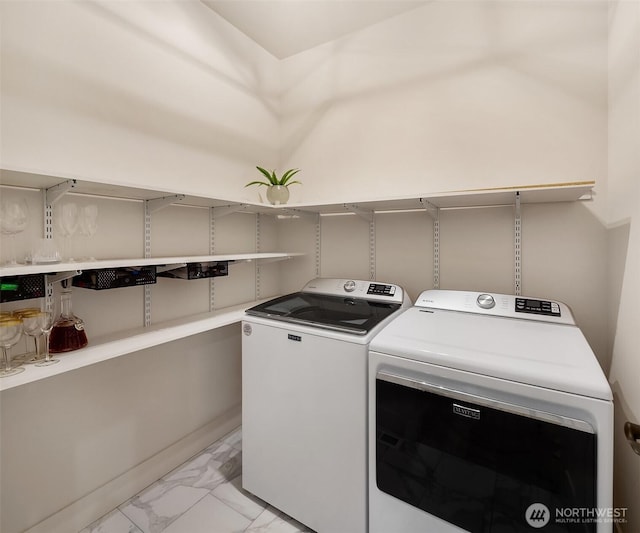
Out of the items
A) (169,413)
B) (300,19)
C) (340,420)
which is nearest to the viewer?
(340,420)

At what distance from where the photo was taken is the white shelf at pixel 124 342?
1005 millimetres

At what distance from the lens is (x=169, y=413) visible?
182 cm

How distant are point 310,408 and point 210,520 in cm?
80

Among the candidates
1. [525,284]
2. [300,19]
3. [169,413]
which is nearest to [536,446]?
[525,284]

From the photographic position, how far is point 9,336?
1037 millimetres

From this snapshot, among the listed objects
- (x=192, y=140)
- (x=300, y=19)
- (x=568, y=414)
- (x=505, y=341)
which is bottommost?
(x=568, y=414)

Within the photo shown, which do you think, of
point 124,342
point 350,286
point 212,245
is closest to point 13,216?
point 124,342

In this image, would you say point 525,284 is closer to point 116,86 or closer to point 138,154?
point 138,154

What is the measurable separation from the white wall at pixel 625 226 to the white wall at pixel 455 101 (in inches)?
5.4

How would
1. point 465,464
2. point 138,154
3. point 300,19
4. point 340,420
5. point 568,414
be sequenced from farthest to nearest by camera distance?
point 300,19 → point 138,154 → point 340,420 → point 465,464 → point 568,414

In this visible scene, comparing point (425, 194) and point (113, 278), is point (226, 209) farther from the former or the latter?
point (425, 194)

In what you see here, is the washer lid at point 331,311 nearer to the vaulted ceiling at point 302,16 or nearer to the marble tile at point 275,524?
the marble tile at point 275,524

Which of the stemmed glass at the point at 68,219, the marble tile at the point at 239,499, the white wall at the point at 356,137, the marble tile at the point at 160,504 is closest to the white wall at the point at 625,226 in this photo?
the white wall at the point at 356,137

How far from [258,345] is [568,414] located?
1234 mm
